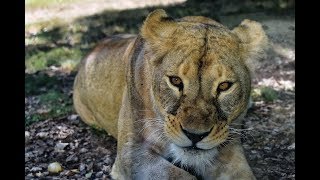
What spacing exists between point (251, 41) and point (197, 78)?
2.06ft

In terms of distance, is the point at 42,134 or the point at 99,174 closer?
the point at 99,174

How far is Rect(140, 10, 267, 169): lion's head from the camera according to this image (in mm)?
3521

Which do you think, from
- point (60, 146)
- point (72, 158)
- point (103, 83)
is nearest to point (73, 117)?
point (60, 146)

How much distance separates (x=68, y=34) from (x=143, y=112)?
4.49 metres

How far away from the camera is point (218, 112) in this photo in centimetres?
359

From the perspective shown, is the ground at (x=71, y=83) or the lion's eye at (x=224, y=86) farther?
the ground at (x=71, y=83)

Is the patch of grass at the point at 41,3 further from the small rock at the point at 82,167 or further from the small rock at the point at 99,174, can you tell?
the small rock at the point at 99,174

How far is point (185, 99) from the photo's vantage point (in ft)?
11.6

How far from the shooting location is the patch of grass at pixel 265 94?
636cm

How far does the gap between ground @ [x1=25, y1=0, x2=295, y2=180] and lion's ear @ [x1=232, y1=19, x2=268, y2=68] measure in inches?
6.9

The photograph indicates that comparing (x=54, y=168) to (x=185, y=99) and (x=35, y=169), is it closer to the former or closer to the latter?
(x=35, y=169)

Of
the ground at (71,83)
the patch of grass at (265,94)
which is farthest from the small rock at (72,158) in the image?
the patch of grass at (265,94)

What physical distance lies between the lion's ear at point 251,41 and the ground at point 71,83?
0.18 metres

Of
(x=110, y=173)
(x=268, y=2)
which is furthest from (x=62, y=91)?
(x=268, y=2)
